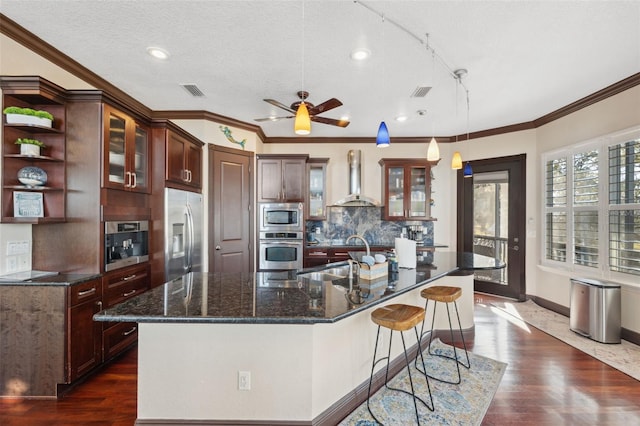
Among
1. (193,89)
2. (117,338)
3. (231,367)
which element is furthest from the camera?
(193,89)

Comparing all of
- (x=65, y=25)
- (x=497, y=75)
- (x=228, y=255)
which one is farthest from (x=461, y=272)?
A: (x=65, y=25)

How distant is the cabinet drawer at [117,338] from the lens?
2703 mm

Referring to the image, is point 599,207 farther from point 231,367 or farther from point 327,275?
point 231,367

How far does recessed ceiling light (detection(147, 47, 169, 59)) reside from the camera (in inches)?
105

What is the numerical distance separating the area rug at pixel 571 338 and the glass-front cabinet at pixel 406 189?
75.0 inches

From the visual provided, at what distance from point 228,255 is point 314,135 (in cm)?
259

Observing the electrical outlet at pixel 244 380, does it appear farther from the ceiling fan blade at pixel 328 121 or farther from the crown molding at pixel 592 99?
the crown molding at pixel 592 99

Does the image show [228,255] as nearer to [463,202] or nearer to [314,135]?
[314,135]

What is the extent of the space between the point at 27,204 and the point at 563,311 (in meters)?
6.14

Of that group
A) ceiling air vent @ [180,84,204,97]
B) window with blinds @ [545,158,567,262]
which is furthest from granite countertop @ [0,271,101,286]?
window with blinds @ [545,158,567,262]

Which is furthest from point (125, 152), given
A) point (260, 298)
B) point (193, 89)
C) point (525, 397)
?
point (525, 397)

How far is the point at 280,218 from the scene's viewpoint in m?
4.88

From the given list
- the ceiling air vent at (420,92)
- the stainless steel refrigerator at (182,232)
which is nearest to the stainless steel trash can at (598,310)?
the ceiling air vent at (420,92)

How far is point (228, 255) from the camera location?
450cm
